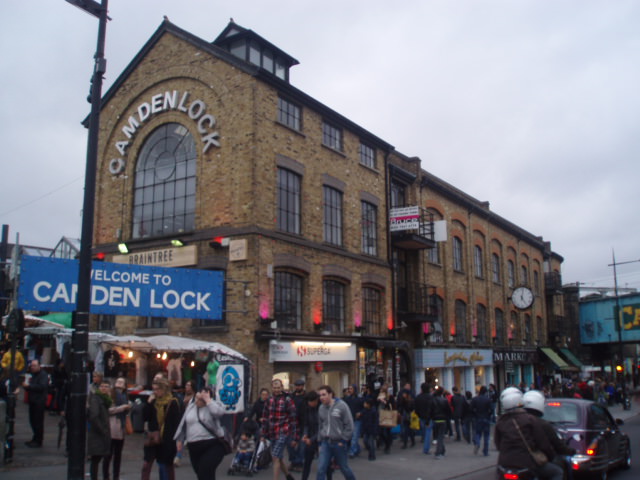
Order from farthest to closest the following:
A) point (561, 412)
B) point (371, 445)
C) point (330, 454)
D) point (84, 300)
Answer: point (371, 445), point (561, 412), point (330, 454), point (84, 300)

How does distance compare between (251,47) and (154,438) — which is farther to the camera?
(251,47)

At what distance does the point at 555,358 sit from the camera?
40.1m

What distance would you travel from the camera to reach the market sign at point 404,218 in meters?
24.4

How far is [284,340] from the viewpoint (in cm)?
1803

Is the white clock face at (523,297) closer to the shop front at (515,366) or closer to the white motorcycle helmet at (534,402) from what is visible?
the shop front at (515,366)

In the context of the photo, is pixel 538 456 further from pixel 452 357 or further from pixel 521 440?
pixel 452 357

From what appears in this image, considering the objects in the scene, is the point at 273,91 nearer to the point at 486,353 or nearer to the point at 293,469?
the point at 293,469

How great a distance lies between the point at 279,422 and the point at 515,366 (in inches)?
1165

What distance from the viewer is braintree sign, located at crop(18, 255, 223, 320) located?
13.4 m

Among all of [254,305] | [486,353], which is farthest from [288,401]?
[486,353]

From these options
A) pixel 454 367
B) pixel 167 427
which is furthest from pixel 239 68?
pixel 454 367

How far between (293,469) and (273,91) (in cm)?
1157

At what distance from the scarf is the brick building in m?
8.44

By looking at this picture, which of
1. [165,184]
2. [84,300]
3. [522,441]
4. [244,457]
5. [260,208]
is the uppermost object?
[165,184]
